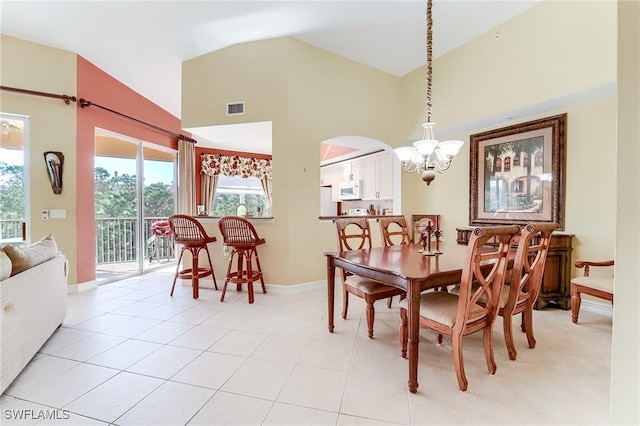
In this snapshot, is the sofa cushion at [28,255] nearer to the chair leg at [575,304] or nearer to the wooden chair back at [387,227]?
the wooden chair back at [387,227]

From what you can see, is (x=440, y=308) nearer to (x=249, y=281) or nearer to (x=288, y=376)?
(x=288, y=376)

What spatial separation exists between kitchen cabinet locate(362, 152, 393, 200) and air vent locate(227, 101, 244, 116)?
281 cm

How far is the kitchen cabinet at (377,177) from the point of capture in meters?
5.16

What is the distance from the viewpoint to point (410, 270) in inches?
69.3

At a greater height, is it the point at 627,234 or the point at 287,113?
the point at 287,113

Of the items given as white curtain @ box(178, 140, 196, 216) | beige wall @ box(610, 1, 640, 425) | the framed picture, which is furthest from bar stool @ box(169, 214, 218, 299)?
the framed picture

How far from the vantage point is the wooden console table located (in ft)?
9.79

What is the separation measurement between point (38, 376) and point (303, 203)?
9.28 feet

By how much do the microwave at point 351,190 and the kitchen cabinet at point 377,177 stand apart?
0.36 ft

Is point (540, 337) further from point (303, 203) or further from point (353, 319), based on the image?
point (303, 203)

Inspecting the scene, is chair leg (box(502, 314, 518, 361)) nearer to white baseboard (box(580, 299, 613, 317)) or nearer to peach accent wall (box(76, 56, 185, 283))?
white baseboard (box(580, 299, 613, 317))

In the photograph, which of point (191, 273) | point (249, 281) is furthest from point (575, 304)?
point (191, 273)

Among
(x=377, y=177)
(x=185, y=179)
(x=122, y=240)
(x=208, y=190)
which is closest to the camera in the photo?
(x=122, y=240)

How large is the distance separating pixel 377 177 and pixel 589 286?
3.55 metres
